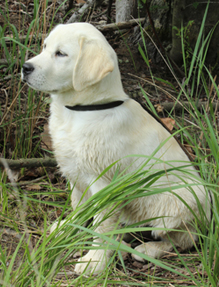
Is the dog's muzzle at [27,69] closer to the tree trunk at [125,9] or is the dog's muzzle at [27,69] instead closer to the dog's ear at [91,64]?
the dog's ear at [91,64]

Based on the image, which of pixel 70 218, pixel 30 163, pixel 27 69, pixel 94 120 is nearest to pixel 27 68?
pixel 27 69

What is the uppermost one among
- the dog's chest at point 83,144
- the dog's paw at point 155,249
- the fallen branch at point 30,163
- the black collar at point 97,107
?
the black collar at point 97,107

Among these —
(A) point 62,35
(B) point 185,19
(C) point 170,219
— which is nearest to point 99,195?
(C) point 170,219

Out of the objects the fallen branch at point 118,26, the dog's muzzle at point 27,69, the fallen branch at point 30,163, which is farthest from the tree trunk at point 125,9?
the dog's muzzle at point 27,69

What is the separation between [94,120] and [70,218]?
0.67m

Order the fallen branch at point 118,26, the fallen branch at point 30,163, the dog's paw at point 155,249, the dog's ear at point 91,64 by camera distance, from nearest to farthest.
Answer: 1. the dog's ear at point 91,64
2. the dog's paw at point 155,249
3. the fallen branch at point 30,163
4. the fallen branch at point 118,26

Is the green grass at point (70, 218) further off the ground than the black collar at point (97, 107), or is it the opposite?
the black collar at point (97, 107)

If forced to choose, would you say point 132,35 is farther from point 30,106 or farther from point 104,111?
point 104,111

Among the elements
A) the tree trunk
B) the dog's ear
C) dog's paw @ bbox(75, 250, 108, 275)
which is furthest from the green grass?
the tree trunk

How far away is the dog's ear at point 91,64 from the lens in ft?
6.43

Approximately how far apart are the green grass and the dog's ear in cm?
42

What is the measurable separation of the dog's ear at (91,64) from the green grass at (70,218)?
1.38 ft

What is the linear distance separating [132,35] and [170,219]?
2.92 metres

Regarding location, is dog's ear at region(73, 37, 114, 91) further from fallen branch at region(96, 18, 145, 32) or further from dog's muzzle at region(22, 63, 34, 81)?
fallen branch at region(96, 18, 145, 32)
